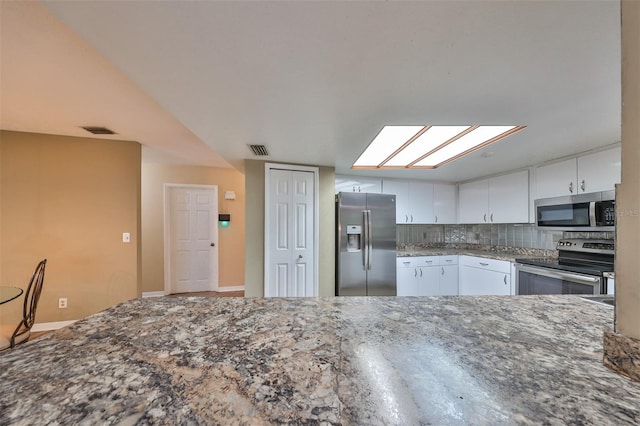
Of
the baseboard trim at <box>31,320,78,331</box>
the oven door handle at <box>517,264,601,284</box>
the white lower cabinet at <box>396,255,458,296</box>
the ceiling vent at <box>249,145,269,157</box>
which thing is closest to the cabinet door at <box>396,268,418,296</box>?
the white lower cabinet at <box>396,255,458,296</box>

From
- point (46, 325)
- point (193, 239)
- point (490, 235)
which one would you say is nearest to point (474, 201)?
point (490, 235)

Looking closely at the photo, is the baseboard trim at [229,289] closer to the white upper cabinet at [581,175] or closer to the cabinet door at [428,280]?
the cabinet door at [428,280]

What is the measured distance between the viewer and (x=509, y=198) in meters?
3.20

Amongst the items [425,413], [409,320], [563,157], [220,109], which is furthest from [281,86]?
[563,157]

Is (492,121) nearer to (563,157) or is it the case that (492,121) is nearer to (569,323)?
(569,323)

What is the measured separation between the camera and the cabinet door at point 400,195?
3.79 metres

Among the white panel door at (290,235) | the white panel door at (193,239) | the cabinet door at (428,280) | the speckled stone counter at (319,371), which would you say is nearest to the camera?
the speckled stone counter at (319,371)

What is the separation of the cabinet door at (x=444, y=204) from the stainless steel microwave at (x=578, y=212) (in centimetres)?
125

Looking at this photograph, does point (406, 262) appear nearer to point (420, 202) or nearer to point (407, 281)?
point (407, 281)

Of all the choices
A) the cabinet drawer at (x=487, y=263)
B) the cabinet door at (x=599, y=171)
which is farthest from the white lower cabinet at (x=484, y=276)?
the cabinet door at (x=599, y=171)

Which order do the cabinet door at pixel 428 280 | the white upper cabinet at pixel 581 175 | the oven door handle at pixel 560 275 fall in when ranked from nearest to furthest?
the oven door handle at pixel 560 275 < the white upper cabinet at pixel 581 175 < the cabinet door at pixel 428 280

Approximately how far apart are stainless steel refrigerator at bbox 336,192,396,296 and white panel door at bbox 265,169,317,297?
1.32 ft

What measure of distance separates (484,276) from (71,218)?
17.8 ft

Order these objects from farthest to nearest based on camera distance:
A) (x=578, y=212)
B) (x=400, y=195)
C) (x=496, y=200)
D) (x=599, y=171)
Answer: (x=400, y=195)
(x=496, y=200)
(x=578, y=212)
(x=599, y=171)
